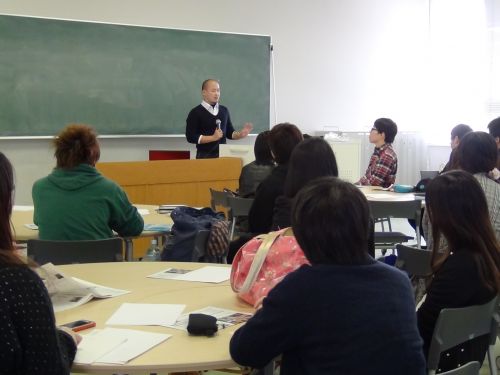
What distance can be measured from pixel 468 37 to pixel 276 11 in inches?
111

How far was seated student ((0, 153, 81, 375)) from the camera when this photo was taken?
1.49 m

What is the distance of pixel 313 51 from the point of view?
891cm

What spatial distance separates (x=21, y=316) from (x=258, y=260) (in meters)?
0.92

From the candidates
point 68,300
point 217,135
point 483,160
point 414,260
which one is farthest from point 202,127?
point 68,300

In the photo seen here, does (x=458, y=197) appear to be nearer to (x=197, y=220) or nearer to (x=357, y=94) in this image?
(x=197, y=220)

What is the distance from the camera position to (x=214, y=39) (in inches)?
306

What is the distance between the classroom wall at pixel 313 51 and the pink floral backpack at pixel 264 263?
4.93 meters

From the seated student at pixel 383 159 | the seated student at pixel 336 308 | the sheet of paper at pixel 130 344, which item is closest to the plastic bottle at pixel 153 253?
the seated student at pixel 383 159

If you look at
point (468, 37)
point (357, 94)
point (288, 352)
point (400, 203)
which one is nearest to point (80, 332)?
point (288, 352)

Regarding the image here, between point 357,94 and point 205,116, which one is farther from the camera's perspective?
point 357,94

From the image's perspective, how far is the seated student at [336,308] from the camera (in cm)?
163

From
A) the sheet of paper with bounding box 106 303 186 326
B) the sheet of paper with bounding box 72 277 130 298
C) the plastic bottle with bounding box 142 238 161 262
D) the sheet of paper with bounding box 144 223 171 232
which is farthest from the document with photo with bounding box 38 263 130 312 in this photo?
the plastic bottle with bounding box 142 238 161 262

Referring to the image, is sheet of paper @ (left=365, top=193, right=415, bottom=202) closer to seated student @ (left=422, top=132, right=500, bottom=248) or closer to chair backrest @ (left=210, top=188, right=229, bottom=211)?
chair backrest @ (left=210, top=188, right=229, bottom=211)

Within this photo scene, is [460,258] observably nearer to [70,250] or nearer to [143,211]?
[70,250]
